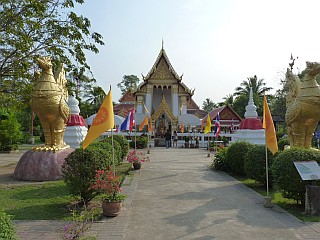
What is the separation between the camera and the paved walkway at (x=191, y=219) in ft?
17.2

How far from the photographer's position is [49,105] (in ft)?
34.7

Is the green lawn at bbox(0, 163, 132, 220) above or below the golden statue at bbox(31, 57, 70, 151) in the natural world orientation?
below

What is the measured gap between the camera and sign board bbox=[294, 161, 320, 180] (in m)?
6.32

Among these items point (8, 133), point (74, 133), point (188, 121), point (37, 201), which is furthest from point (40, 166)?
point (188, 121)

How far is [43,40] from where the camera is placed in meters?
11.6

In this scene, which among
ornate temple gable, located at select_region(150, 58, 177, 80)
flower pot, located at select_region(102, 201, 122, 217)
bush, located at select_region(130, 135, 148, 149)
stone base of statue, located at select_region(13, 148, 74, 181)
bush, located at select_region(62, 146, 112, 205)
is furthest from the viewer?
ornate temple gable, located at select_region(150, 58, 177, 80)

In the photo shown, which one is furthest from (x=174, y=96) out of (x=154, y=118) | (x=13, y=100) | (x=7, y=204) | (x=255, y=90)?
(x=7, y=204)

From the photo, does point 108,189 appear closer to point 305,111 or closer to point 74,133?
point 305,111

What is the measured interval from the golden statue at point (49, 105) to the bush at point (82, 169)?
4348mm

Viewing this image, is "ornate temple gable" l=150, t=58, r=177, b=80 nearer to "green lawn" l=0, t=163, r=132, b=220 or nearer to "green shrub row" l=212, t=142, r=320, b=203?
"green shrub row" l=212, t=142, r=320, b=203

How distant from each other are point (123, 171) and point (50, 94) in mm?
4339

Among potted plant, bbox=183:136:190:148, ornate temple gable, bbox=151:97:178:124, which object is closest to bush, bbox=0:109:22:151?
ornate temple gable, bbox=151:97:178:124

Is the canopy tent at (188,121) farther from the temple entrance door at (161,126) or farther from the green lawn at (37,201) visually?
the green lawn at (37,201)

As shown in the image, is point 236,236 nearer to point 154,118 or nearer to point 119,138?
point 119,138
